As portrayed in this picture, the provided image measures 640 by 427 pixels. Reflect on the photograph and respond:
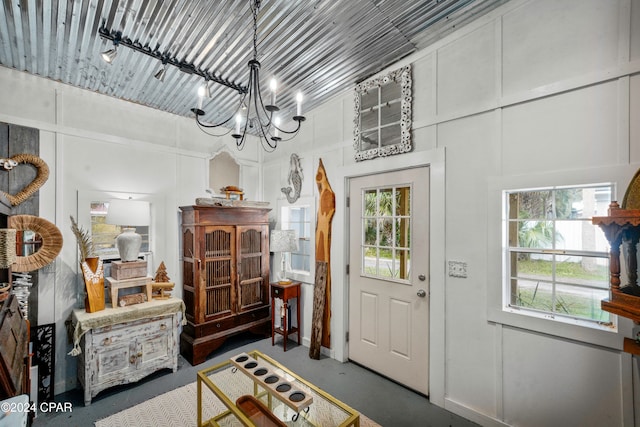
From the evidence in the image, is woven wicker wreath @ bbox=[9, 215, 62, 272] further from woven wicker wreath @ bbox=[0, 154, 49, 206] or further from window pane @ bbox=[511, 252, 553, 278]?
window pane @ bbox=[511, 252, 553, 278]

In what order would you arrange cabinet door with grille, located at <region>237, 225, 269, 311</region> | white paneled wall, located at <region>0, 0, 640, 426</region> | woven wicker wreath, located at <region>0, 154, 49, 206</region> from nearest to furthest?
1. white paneled wall, located at <region>0, 0, 640, 426</region>
2. woven wicker wreath, located at <region>0, 154, 49, 206</region>
3. cabinet door with grille, located at <region>237, 225, 269, 311</region>

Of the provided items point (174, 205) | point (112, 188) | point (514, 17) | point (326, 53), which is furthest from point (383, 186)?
point (112, 188)

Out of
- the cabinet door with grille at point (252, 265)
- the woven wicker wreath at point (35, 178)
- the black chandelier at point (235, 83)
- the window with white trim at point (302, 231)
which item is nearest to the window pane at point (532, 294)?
the black chandelier at point (235, 83)

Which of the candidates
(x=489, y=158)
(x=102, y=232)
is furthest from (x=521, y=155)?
(x=102, y=232)

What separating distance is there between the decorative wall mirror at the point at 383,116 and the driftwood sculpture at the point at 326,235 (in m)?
0.54

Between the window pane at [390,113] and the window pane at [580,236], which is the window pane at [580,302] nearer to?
the window pane at [580,236]

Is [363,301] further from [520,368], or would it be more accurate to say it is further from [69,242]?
[69,242]

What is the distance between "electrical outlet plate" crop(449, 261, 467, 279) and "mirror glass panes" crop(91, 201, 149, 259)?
3.17 m

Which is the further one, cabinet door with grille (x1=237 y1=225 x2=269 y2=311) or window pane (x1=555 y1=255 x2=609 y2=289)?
cabinet door with grille (x1=237 y1=225 x2=269 y2=311)

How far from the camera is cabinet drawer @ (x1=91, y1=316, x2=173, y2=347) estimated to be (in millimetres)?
2422

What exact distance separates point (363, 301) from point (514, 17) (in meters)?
2.68

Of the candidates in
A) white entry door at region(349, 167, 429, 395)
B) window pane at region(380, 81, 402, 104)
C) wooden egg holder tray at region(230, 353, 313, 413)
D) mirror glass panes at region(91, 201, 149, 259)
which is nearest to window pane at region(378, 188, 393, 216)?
white entry door at region(349, 167, 429, 395)

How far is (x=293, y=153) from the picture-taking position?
3.67 m

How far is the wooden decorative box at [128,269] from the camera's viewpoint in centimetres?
267
